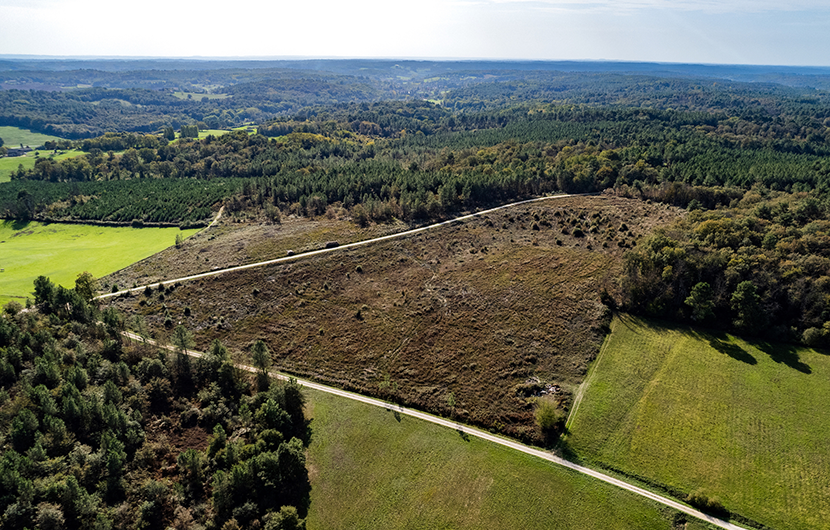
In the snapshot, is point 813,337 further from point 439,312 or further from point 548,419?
point 439,312

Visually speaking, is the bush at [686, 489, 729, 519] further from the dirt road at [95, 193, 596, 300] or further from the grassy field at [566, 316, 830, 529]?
the dirt road at [95, 193, 596, 300]

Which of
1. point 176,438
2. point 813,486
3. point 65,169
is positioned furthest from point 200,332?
point 65,169

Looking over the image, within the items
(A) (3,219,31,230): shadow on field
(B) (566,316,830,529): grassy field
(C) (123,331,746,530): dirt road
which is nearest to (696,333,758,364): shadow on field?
(B) (566,316,830,529): grassy field

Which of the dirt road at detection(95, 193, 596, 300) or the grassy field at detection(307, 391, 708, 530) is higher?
the dirt road at detection(95, 193, 596, 300)

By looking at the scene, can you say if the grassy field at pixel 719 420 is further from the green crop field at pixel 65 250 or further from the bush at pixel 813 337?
the green crop field at pixel 65 250

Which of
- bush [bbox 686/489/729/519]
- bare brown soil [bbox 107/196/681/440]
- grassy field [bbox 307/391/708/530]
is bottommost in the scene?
grassy field [bbox 307/391/708/530]

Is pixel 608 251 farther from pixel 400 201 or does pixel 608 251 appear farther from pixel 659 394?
pixel 400 201

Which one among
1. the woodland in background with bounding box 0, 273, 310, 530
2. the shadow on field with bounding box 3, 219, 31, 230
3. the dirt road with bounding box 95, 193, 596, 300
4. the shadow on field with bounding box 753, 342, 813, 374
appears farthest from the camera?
the shadow on field with bounding box 3, 219, 31, 230
